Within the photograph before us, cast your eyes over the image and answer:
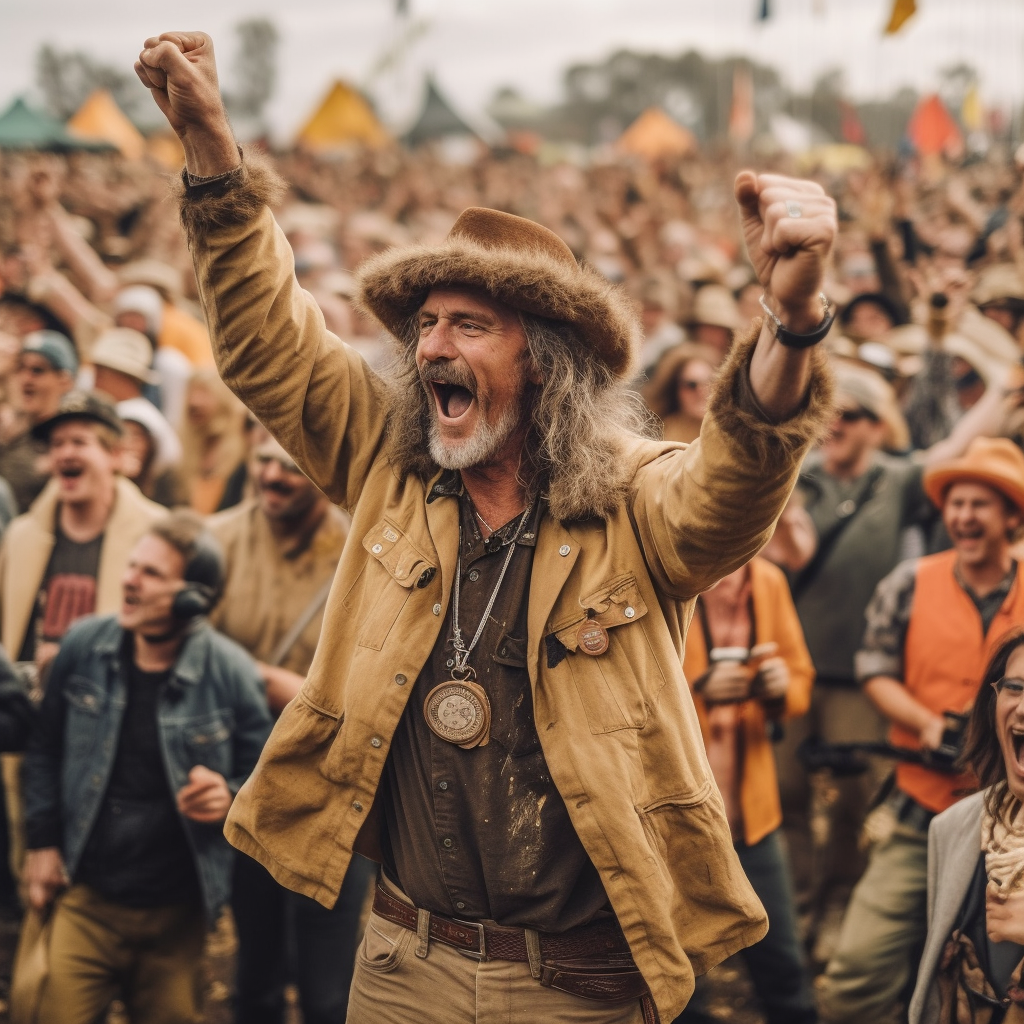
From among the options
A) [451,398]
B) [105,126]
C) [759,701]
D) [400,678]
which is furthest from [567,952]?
[105,126]

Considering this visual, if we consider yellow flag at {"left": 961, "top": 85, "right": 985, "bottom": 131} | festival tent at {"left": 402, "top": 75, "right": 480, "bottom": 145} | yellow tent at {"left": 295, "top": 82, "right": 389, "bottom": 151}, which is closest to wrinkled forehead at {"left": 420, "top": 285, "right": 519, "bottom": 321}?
yellow tent at {"left": 295, "top": 82, "right": 389, "bottom": 151}

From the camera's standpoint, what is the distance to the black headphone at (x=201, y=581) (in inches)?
155

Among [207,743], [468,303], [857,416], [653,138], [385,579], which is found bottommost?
[207,743]

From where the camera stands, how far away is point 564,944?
256cm

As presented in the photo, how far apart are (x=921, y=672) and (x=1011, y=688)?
135 cm

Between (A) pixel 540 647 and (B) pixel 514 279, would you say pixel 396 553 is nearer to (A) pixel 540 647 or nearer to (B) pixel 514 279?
(A) pixel 540 647

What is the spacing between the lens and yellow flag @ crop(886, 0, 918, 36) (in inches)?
441

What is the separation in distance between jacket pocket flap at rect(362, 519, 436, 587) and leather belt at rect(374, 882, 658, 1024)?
26.8 inches

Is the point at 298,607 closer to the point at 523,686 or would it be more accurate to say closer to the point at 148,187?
the point at 523,686

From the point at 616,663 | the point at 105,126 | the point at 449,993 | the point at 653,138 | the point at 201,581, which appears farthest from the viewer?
the point at 653,138

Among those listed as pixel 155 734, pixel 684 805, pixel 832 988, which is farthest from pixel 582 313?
pixel 832 988

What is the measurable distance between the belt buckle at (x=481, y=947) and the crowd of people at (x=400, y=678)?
0.40 meters

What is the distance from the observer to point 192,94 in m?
2.35

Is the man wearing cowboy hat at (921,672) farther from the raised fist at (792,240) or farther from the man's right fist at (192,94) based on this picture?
the man's right fist at (192,94)
